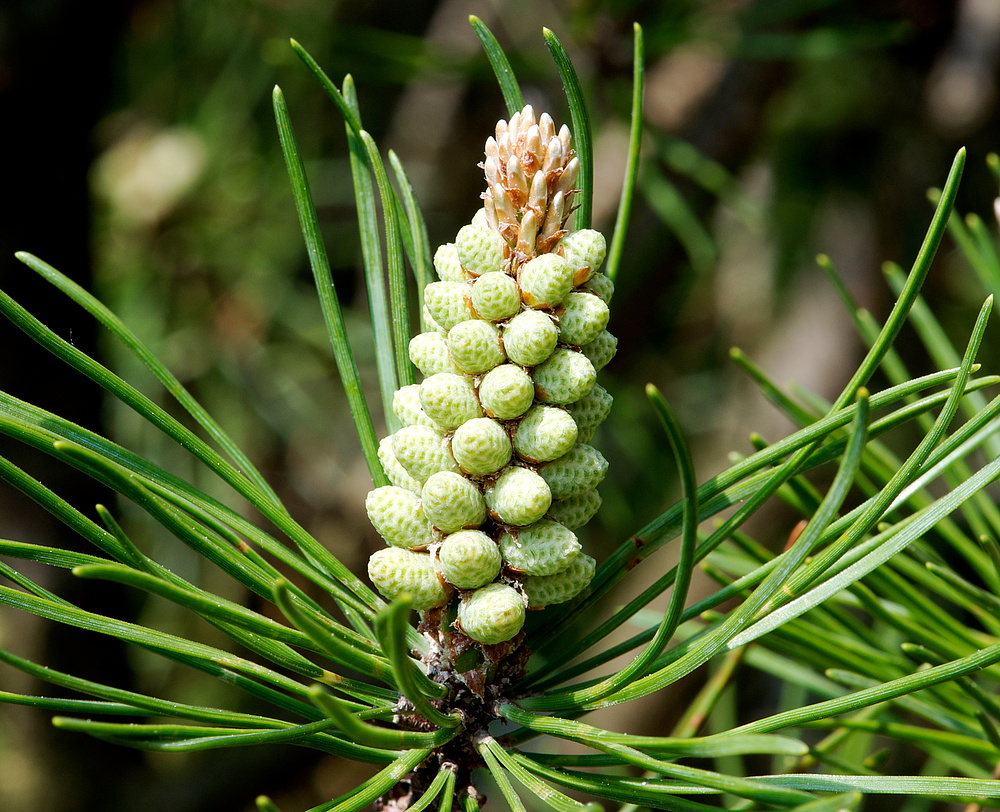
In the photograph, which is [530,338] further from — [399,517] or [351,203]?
[351,203]

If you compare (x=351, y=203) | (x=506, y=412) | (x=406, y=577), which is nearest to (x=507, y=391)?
(x=506, y=412)

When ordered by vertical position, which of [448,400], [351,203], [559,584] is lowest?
[559,584]

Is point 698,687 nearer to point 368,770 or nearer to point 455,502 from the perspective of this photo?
point 368,770

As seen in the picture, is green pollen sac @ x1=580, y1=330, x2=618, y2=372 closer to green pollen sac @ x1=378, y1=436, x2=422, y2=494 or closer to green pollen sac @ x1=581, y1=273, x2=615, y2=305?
green pollen sac @ x1=581, y1=273, x2=615, y2=305

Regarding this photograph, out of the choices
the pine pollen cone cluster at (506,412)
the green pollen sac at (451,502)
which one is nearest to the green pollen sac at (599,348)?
the pine pollen cone cluster at (506,412)

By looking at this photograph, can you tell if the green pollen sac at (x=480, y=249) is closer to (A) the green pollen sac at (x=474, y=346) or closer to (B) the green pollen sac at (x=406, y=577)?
(A) the green pollen sac at (x=474, y=346)

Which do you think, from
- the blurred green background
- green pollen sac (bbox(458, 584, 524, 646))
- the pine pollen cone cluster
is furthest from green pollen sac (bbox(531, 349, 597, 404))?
the blurred green background

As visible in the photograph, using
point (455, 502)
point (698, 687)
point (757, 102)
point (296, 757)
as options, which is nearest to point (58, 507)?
point (455, 502)
